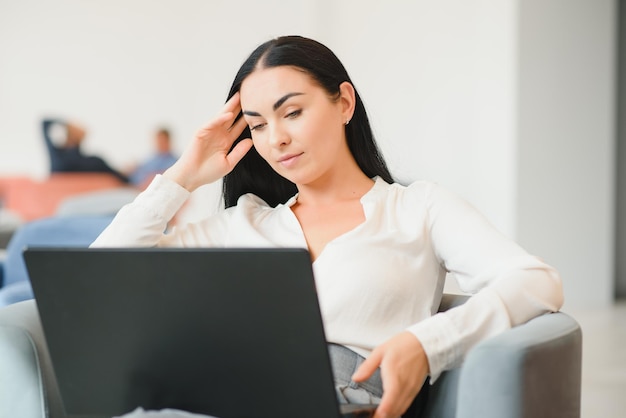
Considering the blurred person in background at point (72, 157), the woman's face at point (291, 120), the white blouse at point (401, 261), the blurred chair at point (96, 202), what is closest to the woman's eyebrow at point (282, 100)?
the woman's face at point (291, 120)

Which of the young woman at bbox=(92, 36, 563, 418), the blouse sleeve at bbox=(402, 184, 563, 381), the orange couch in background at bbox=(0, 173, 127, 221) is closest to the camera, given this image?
the blouse sleeve at bbox=(402, 184, 563, 381)

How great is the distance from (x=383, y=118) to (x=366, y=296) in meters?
5.39

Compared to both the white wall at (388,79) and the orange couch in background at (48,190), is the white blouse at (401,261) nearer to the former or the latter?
the white wall at (388,79)

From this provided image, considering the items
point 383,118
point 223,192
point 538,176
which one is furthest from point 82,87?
point 223,192

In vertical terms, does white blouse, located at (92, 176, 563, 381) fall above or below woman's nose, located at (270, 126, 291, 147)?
below

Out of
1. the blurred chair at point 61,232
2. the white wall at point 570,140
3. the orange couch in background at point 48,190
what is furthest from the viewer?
the orange couch in background at point 48,190

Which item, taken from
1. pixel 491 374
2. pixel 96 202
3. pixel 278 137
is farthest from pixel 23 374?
pixel 96 202

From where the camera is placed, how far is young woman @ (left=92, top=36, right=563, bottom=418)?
1500 millimetres

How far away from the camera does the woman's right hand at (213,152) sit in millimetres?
1918

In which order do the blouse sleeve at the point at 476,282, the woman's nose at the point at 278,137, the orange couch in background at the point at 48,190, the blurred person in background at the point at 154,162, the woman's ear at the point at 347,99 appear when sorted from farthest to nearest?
the blurred person in background at the point at 154,162 < the orange couch in background at the point at 48,190 < the woman's ear at the point at 347,99 < the woman's nose at the point at 278,137 < the blouse sleeve at the point at 476,282

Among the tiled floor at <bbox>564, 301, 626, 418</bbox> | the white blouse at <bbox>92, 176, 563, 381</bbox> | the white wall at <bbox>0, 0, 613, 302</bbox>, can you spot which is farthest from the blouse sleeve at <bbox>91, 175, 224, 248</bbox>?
the white wall at <bbox>0, 0, 613, 302</bbox>

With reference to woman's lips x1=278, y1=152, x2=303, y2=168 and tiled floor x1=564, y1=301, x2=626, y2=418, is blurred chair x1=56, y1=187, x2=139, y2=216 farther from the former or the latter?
woman's lips x1=278, y1=152, x2=303, y2=168

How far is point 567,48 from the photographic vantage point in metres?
5.89

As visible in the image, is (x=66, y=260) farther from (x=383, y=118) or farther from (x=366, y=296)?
(x=383, y=118)
